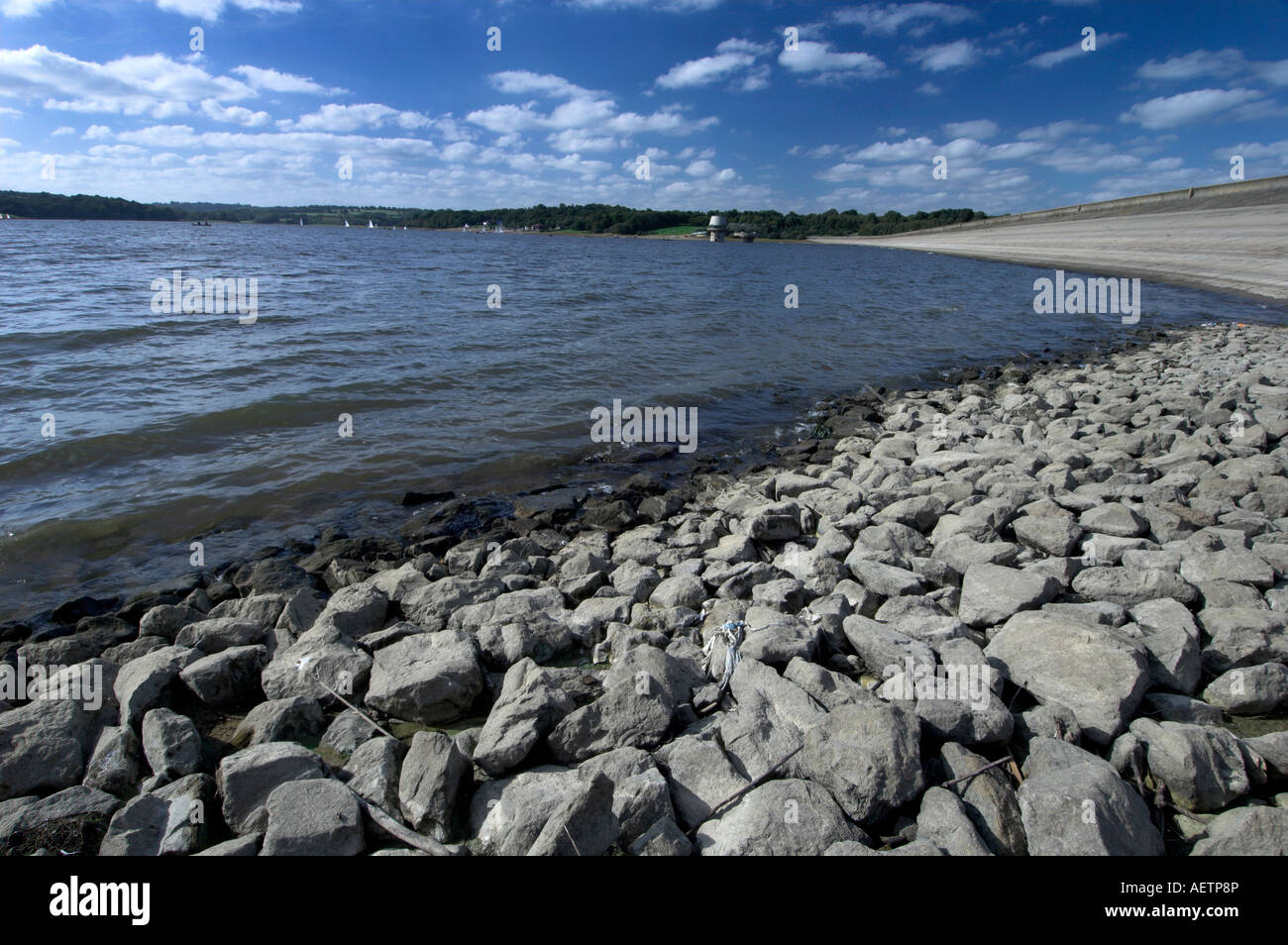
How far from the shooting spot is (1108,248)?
4147 cm

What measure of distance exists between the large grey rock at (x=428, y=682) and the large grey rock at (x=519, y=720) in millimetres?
302

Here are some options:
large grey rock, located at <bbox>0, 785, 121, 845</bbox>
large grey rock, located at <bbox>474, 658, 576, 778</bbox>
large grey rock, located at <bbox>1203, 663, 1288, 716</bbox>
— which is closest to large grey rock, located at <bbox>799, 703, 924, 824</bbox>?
large grey rock, located at <bbox>474, 658, 576, 778</bbox>

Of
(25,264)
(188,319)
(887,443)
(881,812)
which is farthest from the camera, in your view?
(25,264)

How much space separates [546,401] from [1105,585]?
26.2 feet

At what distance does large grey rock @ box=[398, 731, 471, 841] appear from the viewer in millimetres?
2432

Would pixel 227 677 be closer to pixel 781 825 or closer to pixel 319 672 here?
pixel 319 672

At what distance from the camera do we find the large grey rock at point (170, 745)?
9.23 feet

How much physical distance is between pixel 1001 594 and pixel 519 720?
288 centimetres

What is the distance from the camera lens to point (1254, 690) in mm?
2939

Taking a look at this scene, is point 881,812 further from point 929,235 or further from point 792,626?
point 929,235

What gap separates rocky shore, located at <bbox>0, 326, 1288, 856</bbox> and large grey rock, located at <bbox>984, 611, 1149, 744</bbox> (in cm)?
1

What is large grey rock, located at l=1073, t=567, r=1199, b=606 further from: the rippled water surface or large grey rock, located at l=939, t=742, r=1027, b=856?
the rippled water surface

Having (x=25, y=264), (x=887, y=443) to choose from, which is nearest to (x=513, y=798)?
(x=887, y=443)
